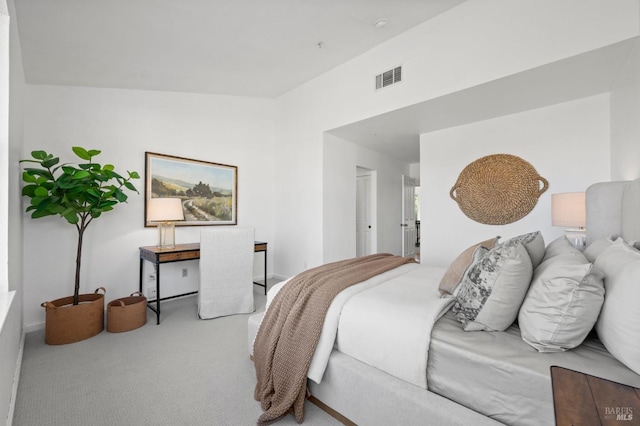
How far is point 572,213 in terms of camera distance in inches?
101

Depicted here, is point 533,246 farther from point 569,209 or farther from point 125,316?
point 125,316

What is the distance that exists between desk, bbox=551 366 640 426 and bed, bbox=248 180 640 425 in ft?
1.12

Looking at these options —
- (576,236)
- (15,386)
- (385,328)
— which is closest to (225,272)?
(15,386)

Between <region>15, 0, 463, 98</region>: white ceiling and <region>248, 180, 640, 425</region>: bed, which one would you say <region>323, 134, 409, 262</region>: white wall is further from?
<region>248, 180, 640, 425</region>: bed

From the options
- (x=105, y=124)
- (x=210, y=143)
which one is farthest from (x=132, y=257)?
(x=210, y=143)

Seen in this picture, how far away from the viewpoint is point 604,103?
2.91 metres

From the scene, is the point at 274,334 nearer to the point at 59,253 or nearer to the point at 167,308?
the point at 167,308

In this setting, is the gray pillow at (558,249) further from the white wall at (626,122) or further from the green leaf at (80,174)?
the green leaf at (80,174)

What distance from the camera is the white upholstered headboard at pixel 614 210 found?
66.7 inches

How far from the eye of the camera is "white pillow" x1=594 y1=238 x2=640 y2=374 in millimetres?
925

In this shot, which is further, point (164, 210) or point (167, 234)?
point (167, 234)

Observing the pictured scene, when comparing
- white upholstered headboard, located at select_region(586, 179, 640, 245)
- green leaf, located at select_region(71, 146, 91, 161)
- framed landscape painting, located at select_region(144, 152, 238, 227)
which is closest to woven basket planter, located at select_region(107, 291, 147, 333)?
framed landscape painting, located at select_region(144, 152, 238, 227)

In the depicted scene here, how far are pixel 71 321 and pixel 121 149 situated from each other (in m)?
1.89

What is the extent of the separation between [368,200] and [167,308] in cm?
384
